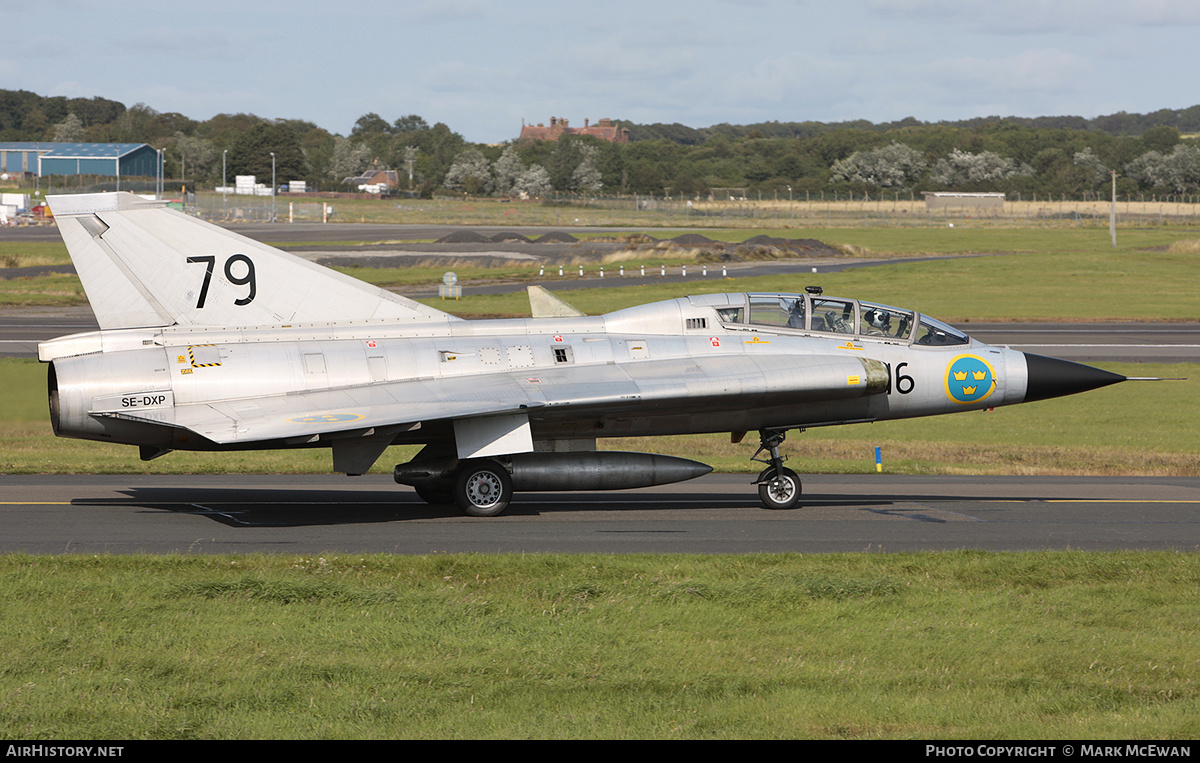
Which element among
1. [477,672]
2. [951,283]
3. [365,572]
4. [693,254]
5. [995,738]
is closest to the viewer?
[995,738]

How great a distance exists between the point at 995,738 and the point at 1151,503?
12357 mm

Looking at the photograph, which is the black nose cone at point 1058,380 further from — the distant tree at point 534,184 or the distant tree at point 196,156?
the distant tree at point 196,156

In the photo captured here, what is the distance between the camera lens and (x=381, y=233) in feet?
342

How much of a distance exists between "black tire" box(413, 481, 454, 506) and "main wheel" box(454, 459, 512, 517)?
0.48 meters

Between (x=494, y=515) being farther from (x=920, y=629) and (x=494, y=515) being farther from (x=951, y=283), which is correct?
(x=951, y=283)

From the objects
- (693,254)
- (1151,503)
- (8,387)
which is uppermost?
(693,254)

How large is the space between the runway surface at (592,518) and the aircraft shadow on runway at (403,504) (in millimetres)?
32

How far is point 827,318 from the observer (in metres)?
17.7

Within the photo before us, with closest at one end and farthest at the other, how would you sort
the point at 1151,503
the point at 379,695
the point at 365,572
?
the point at 379,695
the point at 365,572
the point at 1151,503

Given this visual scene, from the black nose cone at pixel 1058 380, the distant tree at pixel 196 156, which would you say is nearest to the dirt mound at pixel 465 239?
the black nose cone at pixel 1058 380

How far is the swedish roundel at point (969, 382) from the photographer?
1750 centimetres

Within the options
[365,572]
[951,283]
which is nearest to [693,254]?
[951,283]

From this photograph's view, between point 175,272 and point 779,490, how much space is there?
9766 millimetres

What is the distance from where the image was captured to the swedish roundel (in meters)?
17.5
